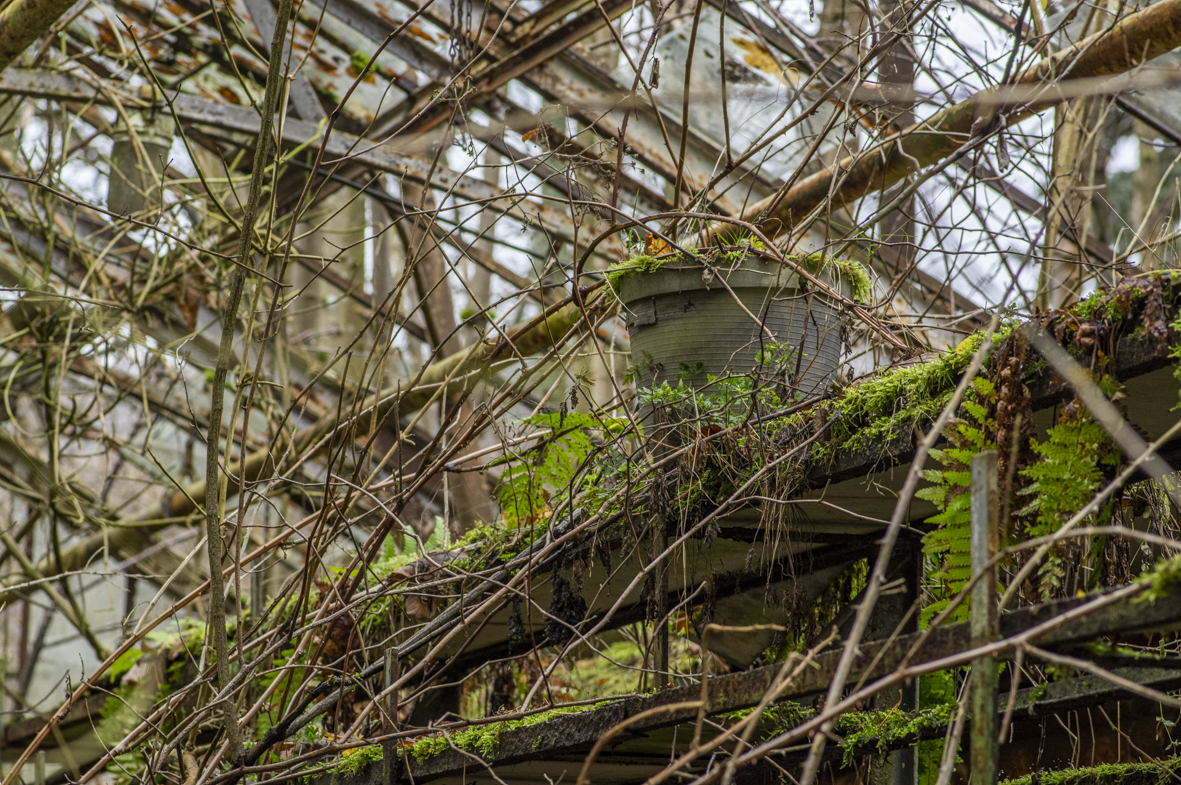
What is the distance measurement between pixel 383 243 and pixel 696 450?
651 centimetres

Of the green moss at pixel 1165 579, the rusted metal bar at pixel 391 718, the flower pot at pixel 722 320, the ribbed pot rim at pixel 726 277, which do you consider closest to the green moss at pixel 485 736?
the rusted metal bar at pixel 391 718

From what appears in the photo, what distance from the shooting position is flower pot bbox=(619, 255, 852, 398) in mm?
3186

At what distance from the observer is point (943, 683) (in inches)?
124

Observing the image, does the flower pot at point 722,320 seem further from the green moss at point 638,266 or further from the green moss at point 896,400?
the green moss at point 896,400

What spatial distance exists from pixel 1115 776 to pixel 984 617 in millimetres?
1877

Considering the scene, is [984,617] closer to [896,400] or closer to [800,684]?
[800,684]

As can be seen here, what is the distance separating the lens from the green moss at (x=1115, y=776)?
3184mm

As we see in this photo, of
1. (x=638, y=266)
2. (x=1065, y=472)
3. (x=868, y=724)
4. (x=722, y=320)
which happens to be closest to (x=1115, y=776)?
(x=868, y=724)

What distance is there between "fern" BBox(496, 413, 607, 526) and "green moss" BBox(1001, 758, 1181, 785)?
5.36 ft

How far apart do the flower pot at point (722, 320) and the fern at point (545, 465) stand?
282mm

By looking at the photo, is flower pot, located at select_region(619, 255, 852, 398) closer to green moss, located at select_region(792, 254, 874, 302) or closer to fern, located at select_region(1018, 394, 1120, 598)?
green moss, located at select_region(792, 254, 874, 302)

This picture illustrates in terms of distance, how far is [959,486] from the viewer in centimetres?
223

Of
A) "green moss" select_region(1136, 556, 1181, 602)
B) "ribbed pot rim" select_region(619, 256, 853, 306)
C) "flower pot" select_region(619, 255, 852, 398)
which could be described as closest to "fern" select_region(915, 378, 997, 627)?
"green moss" select_region(1136, 556, 1181, 602)

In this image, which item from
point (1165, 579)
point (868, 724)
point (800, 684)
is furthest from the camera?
point (868, 724)
